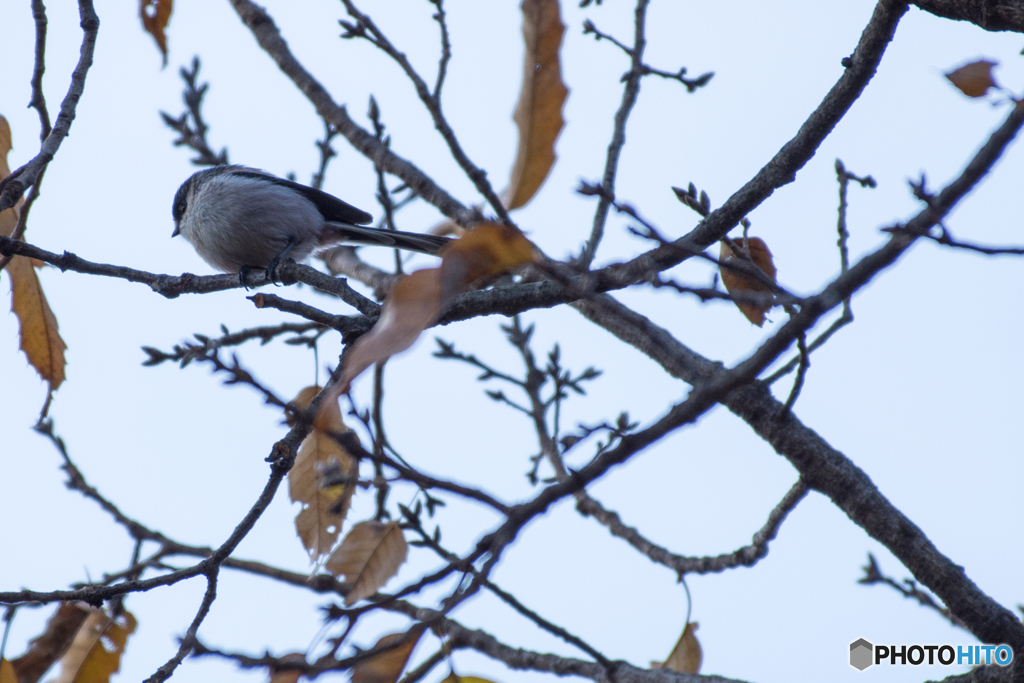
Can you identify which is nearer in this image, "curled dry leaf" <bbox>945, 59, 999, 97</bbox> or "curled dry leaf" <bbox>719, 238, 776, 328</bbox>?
"curled dry leaf" <bbox>945, 59, 999, 97</bbox>

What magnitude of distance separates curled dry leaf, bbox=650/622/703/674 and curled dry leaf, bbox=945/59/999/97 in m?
2.30

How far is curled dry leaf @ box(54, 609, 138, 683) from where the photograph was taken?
→ 286 centimetres

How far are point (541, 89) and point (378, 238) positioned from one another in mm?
2896

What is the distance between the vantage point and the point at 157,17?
3.00m

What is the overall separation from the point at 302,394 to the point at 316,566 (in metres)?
0.84

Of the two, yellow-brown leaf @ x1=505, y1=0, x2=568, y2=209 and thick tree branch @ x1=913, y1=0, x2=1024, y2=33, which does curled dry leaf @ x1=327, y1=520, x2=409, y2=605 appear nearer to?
yellow-brown leaf @ x1=505, y1=0, x2=568, y2=209

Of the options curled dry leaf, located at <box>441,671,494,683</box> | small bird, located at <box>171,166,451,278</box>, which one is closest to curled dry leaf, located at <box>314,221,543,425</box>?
curled dry leaf, located at <box>441,671,494,683</box>

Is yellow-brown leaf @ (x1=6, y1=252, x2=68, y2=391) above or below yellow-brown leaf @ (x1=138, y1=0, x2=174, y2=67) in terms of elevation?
below

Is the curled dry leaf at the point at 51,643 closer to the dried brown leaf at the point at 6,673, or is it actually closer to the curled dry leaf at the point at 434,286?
the dried brown leaf at the point at 6,673

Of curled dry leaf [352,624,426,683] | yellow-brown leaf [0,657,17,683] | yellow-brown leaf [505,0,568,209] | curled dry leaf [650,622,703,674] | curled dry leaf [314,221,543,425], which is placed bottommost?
yellow-brown leaf [0,657,17,683]

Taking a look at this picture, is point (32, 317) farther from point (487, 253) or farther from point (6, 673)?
point (487, 253)

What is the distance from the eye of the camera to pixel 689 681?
293cm

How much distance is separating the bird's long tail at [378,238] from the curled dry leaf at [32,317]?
1.96m

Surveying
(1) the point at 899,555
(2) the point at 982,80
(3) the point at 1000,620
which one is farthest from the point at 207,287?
(3) the point at 1000,620
